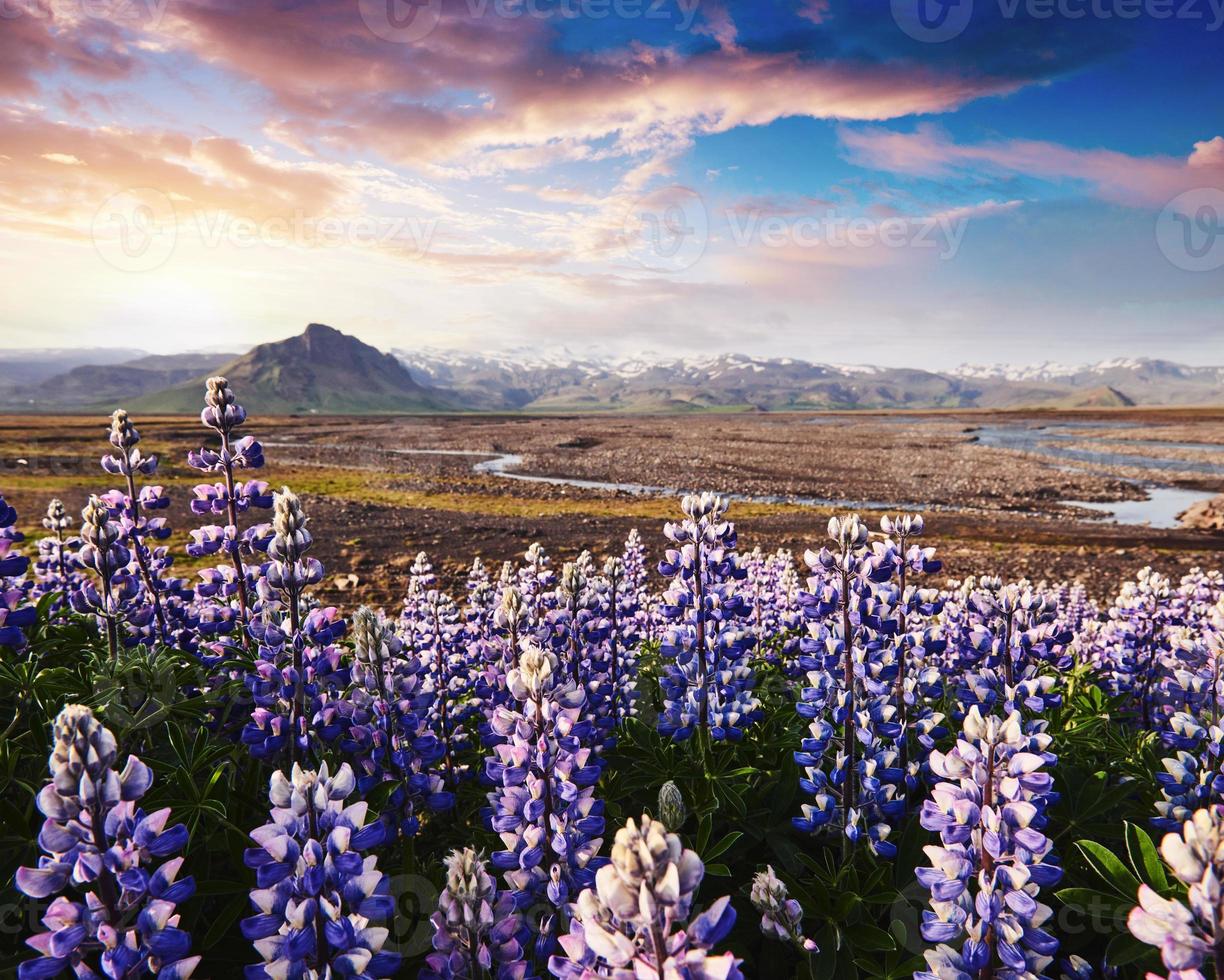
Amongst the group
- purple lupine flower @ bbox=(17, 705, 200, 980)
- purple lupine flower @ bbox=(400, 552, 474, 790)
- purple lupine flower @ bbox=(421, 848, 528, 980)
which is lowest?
purple lupine flower @ bbox=(400, 552, 474, 790)

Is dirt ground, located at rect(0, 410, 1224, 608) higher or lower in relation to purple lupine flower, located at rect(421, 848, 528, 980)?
lower

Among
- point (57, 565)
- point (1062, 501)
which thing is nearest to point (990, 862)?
point (57, 565)

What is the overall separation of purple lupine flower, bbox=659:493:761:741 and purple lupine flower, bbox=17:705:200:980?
2.77 m

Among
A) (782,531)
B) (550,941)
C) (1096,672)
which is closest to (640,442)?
(782,531)

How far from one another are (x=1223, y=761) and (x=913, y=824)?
1764 millimetres

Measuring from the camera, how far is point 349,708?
3391mm

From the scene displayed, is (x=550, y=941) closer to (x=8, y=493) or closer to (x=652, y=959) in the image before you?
(x=652, y=959)

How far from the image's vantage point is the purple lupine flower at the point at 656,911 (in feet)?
4.82

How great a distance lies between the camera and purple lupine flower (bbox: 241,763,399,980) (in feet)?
6.23

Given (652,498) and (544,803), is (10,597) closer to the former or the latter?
(544,803)

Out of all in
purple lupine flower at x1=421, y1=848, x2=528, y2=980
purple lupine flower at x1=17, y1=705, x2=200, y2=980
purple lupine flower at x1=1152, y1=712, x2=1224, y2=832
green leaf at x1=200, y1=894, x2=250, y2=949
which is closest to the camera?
purple lupine flower at x1=17, y1=705, x2=200, y2=980

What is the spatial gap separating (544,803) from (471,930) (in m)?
0.55

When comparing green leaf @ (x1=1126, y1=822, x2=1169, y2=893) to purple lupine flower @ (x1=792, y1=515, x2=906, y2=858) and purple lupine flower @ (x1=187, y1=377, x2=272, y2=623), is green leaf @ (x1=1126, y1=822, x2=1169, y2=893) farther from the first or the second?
purple lupine flower @ (x1=187, y1=377, x2=272, y2=623)

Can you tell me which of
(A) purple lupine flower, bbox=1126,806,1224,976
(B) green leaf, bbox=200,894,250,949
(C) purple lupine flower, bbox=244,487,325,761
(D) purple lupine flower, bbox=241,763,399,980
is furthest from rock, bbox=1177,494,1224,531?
(B) green leaf, bbox=200,894,250,949
